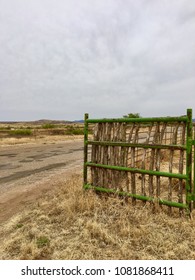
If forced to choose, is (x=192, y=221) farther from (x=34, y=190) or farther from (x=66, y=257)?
(x=34, y=190)

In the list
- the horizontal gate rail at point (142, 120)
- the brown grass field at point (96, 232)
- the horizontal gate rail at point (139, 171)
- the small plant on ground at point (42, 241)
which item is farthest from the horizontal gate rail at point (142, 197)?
the small plant on ground at point (42, 241)

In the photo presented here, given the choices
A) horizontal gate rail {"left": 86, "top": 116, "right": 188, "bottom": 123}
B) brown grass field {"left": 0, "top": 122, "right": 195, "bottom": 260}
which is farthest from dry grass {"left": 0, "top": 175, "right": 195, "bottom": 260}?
horizontal gate rail {"left": 86, "top": 116, "right": 188, "bottom": 123}

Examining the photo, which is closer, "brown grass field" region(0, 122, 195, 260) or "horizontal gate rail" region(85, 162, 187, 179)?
"brown grass field" region(0, 122, 195, 260)

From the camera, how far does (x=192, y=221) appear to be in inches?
159

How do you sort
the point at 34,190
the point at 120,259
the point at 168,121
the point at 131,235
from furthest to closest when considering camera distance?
the point at 34,190 < the point at 168,121 < the point at 131,235 < the point at 120,259

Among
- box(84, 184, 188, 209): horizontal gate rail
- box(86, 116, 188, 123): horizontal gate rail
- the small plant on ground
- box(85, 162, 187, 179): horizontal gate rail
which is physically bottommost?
the small plant on ground

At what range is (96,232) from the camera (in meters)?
3.88

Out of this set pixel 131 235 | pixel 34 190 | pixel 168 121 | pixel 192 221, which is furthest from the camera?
pixel 34 190

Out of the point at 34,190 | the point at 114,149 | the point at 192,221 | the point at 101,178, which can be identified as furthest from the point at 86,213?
the point at 34,190

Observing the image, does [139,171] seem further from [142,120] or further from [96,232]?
[96,232]

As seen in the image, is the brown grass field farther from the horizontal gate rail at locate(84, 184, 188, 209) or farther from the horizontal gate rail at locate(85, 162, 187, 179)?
the horizontal gate rail at locate(85, 162, 187, 179)

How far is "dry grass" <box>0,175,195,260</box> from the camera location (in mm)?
3363

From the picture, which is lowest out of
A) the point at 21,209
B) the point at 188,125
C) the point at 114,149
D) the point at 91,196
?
the point at 21,209

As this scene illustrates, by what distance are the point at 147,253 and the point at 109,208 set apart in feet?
4.89
